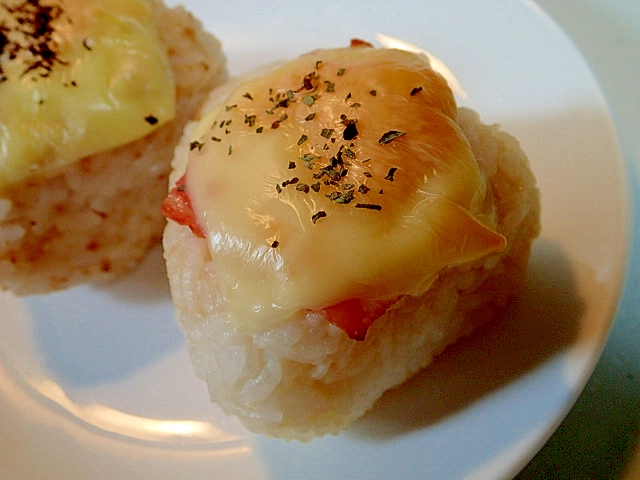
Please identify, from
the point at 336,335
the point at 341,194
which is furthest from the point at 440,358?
the point at 341,194

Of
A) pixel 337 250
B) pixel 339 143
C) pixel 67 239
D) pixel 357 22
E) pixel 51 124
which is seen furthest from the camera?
pixel 357 22

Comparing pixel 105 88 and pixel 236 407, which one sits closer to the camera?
pixel 236 407

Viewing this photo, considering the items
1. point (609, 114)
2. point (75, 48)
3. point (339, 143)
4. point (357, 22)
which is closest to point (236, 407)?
point (339, 143)

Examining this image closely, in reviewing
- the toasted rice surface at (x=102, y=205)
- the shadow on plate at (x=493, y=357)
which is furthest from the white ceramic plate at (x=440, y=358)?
the toasted rice surface at (x=102, y=205)

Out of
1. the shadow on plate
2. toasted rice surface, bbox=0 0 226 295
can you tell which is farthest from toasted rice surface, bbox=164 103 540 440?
toasted rice surface, bbox=0 0 226 295

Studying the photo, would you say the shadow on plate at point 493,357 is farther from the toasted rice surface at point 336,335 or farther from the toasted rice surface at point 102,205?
the toasted rice surface at point 102,205

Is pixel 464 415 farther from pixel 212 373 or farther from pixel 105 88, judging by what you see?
pixel 105 88

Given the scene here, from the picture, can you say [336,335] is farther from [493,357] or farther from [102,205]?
[102,205]
